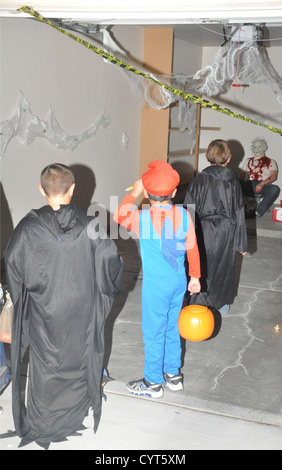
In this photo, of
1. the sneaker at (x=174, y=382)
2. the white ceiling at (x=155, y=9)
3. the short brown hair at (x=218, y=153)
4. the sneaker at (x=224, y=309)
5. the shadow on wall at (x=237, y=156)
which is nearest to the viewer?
the white ceiling at (x=155, y=9)

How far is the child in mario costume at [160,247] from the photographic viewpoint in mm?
2889

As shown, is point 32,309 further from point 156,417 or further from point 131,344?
point 131,344

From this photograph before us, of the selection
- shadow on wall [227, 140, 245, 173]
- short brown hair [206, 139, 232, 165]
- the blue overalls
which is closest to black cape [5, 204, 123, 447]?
the blue overalls

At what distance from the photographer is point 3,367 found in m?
3.21

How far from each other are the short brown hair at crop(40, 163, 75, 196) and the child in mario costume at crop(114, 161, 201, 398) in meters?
0.51

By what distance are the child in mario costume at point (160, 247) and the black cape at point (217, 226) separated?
130 centimetres

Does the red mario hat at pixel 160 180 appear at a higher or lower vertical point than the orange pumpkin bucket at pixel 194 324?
higher

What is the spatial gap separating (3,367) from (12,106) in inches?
117

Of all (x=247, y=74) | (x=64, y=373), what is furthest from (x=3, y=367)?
(x=247, y=74)

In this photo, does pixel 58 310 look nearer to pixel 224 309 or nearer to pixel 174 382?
pixel 174 382

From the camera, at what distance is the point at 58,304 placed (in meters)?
2.58

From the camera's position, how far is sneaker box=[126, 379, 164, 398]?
3168mm

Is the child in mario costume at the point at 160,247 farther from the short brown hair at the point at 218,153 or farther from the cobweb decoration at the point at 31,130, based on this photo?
the cobweb decoration at the point at 31,130

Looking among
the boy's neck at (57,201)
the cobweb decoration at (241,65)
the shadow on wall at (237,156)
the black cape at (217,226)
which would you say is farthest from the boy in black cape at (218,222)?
the shadow on wall at (237,156)
